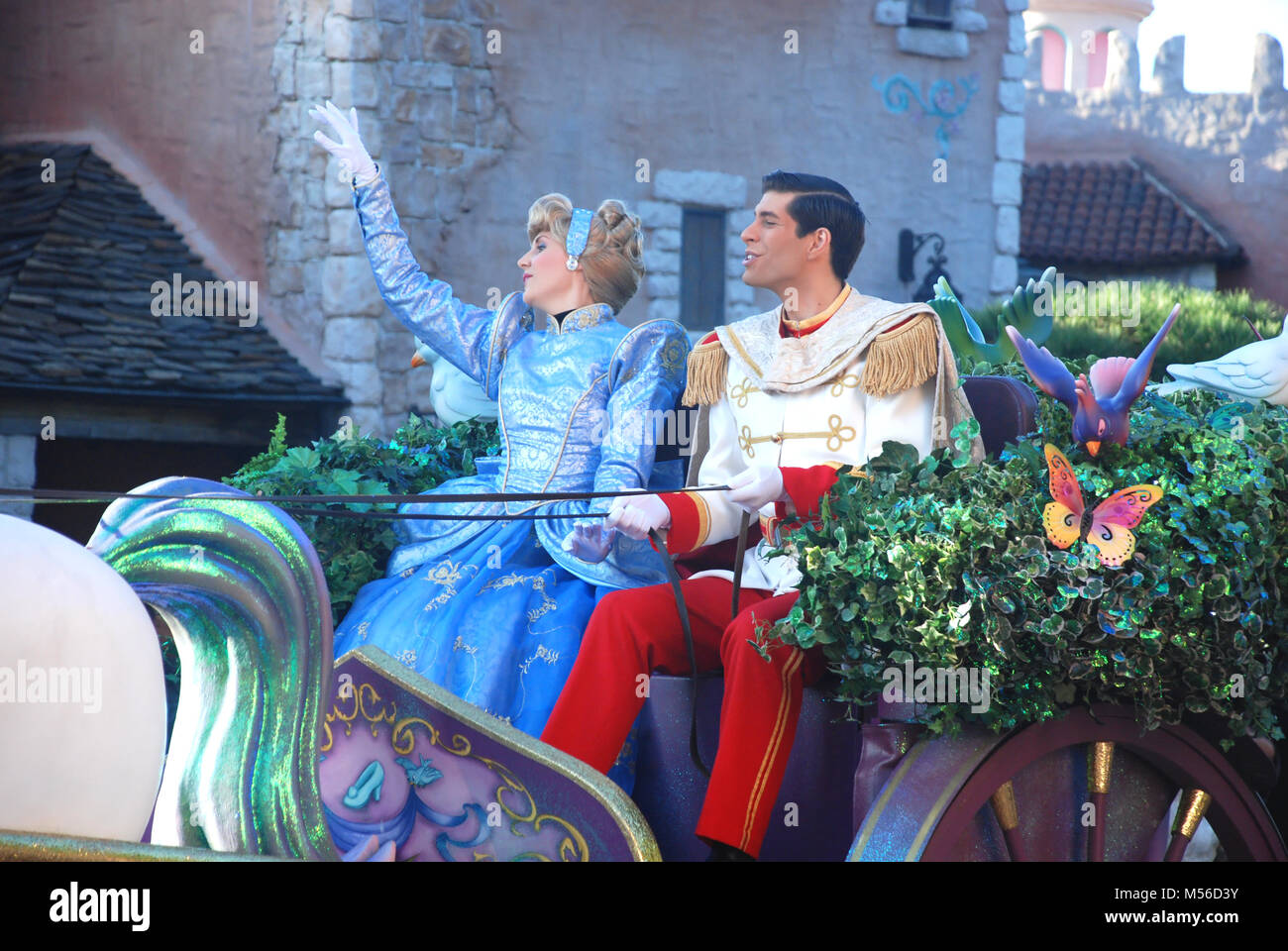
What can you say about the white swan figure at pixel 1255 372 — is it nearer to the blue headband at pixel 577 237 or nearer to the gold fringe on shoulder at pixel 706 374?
the gold fringe on shoulder at pixel 706 374

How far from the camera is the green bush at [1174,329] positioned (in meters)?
12.9

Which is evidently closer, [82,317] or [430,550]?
[430,550]

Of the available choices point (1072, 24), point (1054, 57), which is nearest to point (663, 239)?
point (1054, 57)

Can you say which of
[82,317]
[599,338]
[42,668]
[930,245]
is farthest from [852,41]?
[42,668]

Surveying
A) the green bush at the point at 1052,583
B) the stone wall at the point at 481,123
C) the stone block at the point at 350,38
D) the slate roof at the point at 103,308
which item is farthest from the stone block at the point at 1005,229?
the green bush at the point at 1052,583

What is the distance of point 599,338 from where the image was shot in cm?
374

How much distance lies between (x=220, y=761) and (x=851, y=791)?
1.23m

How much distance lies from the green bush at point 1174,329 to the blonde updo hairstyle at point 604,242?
27.8 feet

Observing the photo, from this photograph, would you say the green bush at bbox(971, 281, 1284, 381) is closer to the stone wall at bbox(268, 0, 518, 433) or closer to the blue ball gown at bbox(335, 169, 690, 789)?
the stone wall at bbox(268, 0, 518, 433)

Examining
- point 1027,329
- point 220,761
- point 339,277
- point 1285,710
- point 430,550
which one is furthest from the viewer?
point 339,277

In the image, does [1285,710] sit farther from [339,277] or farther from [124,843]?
[339,277]

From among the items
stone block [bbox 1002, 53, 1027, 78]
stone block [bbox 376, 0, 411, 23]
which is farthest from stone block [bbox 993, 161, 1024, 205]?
stone block [bbox 376, 0, 411, 23]

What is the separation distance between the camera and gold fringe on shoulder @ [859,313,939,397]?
330cm

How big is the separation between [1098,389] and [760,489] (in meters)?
0.67
